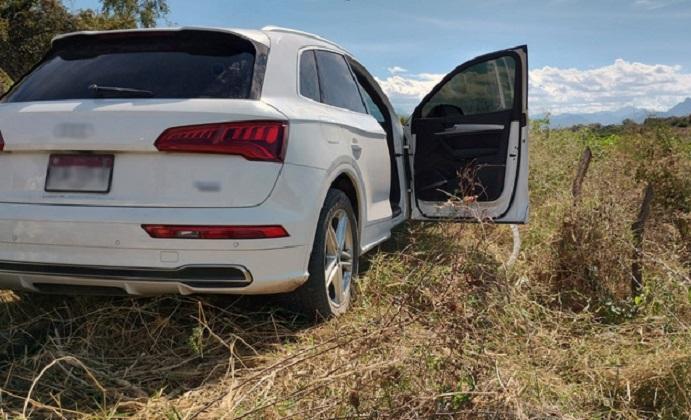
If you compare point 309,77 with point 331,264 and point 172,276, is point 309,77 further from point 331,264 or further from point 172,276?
point 172,276

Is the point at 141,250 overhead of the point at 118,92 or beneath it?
beneath

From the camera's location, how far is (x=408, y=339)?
2.66 m

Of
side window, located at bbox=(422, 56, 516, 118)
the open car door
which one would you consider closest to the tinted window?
the open car door

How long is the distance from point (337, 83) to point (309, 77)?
525mm

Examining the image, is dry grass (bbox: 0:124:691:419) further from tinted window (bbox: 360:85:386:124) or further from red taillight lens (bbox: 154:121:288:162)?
tinted window (bbox: 360:85:386:124)

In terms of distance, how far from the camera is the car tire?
3.24 meters

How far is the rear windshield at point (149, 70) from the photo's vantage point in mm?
2957

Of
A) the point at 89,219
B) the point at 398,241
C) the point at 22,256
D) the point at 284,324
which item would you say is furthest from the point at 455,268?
the point at 398,241

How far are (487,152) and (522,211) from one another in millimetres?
549

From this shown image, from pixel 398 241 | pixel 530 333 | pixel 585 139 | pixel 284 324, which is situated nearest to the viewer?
pixel 530 333

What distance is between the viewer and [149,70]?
3061mm

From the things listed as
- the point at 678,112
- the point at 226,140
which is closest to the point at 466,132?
the point at 226,140

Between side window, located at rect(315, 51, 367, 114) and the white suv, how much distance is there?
268 millimetres

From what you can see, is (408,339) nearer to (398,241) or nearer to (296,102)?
(296,102)
